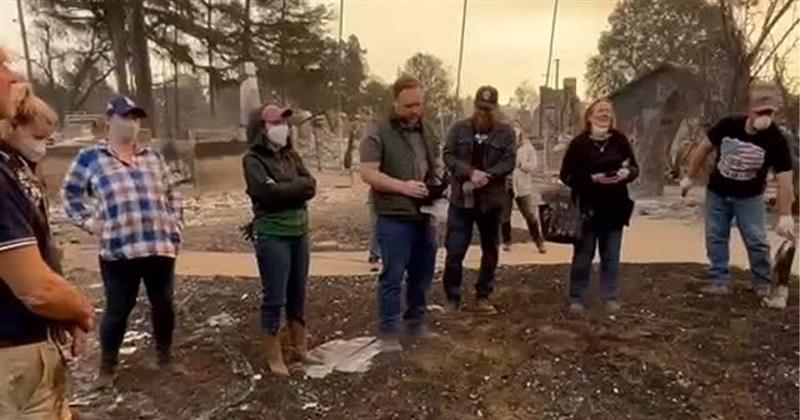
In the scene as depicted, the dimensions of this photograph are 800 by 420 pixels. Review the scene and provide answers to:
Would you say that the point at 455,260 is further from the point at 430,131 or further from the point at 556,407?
the point at 556,407

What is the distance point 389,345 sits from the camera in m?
4.71

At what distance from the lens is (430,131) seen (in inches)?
191

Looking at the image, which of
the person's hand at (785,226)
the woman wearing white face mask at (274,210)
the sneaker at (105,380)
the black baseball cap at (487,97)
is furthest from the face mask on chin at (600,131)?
the sneaker at (105,380)

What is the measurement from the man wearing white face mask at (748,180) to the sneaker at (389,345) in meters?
2.56

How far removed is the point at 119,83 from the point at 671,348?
19.8 meters

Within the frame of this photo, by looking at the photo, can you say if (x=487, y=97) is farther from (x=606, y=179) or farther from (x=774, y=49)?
(x=774, y=49)

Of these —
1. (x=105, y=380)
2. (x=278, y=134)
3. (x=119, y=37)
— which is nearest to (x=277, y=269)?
(x=278, y=134)

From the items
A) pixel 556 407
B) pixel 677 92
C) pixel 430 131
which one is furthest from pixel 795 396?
pixel 677 92

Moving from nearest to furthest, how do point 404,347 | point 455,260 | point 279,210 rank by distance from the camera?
point 279,210
point 404,347
point 455,260

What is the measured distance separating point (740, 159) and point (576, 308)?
4.79 ft

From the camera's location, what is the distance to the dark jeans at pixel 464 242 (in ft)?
17.8

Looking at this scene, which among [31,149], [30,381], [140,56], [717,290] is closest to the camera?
[30,381]

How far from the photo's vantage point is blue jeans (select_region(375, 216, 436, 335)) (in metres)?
4.61

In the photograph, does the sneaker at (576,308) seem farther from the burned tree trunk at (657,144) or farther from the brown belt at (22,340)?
the burned tree trunk at (657,144)
